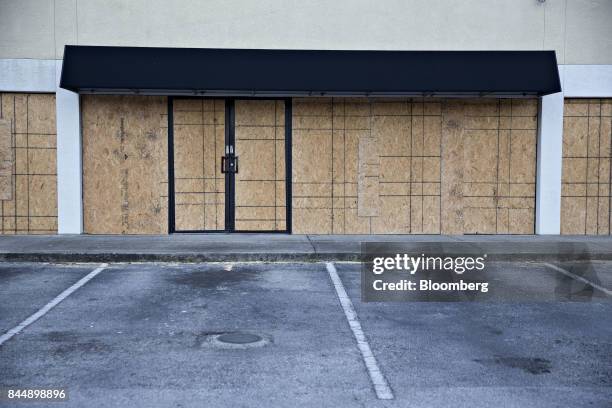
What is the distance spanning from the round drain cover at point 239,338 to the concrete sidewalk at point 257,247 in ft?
16.0

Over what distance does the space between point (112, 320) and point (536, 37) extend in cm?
1113

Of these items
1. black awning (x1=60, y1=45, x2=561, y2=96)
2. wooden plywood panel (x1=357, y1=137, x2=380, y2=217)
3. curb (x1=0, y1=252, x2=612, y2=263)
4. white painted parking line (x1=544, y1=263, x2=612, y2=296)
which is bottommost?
white painted parking line (x1=544, y1=263, x2=612, y2=296)

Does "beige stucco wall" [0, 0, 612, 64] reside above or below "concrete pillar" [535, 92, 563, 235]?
above

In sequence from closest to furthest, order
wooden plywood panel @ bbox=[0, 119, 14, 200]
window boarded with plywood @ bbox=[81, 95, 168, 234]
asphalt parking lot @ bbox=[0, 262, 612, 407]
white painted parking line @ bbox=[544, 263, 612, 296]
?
asphalt parking lot @ bbox=[0, 262, 612, 407]
white painted parking line @ bbox=[544, 263, 612, 296]
wooden plywood panel @ bbox=[0, 119, 14, 200]
window boarded with plywood @ bbox=[81, 95, 168, 234]

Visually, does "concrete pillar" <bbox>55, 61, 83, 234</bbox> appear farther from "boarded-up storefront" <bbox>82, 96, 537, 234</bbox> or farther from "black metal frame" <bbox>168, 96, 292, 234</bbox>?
"black metal frame" <bbox>168, 96, 292, 234</bbox>

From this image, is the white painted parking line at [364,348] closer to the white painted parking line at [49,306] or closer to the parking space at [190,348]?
the parking space at [190,348]

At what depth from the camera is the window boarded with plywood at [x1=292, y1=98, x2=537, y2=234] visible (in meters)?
14.9

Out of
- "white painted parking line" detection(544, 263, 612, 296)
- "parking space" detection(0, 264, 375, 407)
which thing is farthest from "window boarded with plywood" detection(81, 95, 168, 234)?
"white painted parking line" detection(544, 263, 612, 296)

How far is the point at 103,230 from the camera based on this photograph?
48.7ft

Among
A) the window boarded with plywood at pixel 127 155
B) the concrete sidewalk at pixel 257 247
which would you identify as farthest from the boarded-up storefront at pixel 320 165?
the concrete sidewalk at pixel 257 247

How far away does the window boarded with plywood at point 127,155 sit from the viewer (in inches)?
578

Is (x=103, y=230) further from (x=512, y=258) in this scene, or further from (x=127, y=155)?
(x=512, y=258)

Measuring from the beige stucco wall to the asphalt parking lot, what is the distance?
6.17m

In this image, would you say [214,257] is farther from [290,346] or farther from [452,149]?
[452,149]
